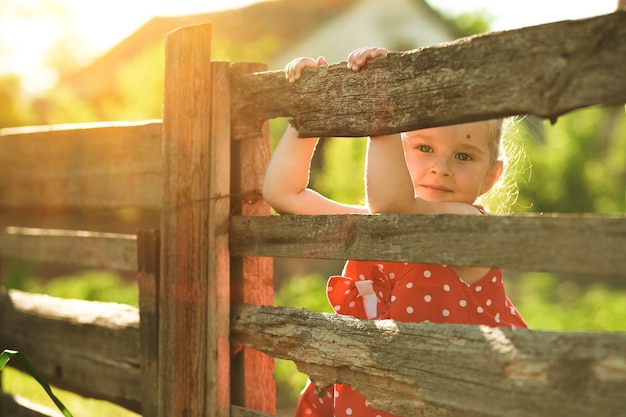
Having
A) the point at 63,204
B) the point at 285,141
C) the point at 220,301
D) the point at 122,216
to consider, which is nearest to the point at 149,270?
the point at 220,301

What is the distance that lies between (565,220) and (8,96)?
11.1 m

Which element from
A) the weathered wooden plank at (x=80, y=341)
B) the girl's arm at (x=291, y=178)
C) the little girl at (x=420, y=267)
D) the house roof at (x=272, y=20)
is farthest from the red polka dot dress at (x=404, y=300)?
the house roof at (x=272, y=20)

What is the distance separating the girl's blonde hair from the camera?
2756 millimetres

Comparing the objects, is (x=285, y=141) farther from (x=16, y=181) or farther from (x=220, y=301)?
(x=16, y=181)

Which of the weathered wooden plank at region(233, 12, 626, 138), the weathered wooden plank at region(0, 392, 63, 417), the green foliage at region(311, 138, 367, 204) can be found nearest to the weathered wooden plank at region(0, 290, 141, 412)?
the weathered wooden plank at region(0, 392, 63, 417)

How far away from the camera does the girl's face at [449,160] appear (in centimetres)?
258

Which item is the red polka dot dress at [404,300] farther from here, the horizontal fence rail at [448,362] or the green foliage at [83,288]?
the green foliage at [83,288]

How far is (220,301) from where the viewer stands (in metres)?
2.73

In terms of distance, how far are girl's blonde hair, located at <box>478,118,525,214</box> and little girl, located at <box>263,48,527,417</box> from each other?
0.01 metres

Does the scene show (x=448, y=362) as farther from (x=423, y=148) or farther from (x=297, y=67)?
(x=297, y=67)

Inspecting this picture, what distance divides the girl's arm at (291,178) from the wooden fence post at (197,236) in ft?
0.68

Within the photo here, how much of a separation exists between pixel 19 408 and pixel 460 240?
2.90 metres

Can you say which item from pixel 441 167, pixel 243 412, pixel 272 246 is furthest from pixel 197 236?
pixel 441 167

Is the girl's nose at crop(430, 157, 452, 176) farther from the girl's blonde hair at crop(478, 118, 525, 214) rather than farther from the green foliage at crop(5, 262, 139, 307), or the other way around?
the green foliage at crop(5, 262, 139, 307)
